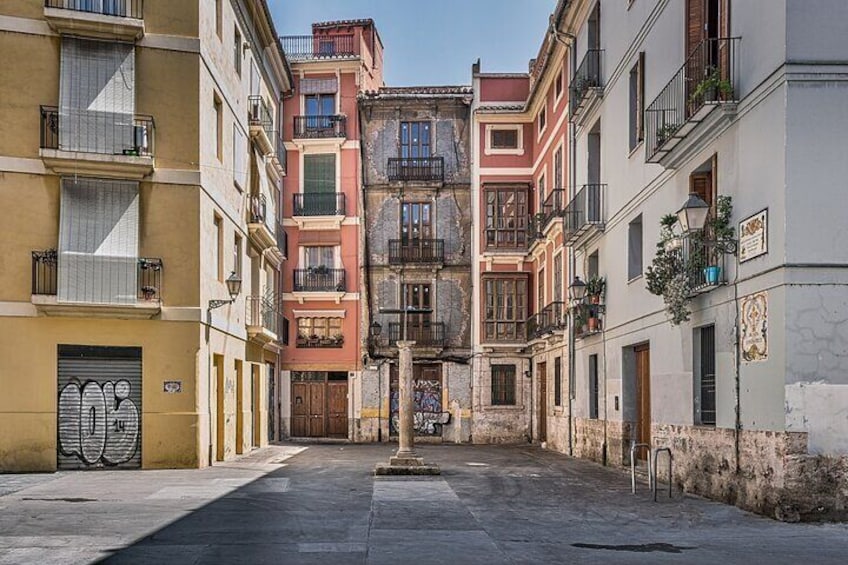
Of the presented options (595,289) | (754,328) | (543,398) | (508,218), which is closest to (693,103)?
(754,328)

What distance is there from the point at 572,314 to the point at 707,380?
36.9 feet

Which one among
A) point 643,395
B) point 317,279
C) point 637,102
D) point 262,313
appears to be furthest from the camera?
point 317,279

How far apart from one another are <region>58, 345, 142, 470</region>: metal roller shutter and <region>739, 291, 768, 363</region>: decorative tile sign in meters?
13.5

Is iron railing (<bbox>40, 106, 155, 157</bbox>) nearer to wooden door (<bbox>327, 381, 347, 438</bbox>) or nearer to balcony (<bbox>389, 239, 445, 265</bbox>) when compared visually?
balcony (<bbox>389, 239, 445, 265</bbox>)

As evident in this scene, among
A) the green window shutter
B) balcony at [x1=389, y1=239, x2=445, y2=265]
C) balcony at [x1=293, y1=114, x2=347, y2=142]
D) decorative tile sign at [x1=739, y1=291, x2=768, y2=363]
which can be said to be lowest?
decorative tile sign at [x1=739, y1=291, x2=768, y2=363]

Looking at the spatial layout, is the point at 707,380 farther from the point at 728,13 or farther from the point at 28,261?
the point at 28,261

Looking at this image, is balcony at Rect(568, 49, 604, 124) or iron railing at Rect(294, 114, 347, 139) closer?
balcony at Rect(568, 49, 604, 124)

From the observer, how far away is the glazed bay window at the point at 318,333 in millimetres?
36000

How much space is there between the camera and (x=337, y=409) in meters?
35.9

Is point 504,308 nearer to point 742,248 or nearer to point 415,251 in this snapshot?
point 415,251

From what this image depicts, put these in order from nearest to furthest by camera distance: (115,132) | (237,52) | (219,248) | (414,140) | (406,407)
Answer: (406,407)
(115,132)
(219,248)
(237,52)
(414,140)

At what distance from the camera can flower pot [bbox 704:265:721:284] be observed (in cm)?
1439

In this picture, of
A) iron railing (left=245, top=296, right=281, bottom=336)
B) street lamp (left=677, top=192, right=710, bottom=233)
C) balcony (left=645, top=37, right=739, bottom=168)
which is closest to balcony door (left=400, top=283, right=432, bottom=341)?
iron railing (left=245, top=296, right=281, bottom=336)

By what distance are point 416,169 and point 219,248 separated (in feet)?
44.8
